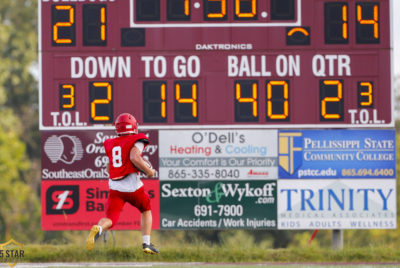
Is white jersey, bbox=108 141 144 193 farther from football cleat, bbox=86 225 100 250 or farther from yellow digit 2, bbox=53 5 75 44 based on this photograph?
yellow digit 2, bbox=53 5 75 44

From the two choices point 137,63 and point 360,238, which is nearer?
point 137,63

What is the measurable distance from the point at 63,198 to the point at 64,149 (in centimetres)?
77

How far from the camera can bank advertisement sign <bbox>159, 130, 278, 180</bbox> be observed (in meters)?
13.6

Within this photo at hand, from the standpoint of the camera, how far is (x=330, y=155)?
45.0ft

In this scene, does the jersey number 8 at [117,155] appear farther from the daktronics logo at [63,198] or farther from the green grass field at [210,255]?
the daktronics logo at [63,198]

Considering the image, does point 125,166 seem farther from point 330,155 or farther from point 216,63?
point 330,155

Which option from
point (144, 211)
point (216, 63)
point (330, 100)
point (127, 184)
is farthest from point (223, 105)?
point (127, 184)

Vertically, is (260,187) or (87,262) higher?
(260,187)

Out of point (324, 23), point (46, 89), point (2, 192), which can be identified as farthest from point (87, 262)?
point (2, 192)

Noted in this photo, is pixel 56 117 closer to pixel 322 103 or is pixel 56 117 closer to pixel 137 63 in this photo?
pixel 137 63

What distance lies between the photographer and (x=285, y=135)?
537 inches

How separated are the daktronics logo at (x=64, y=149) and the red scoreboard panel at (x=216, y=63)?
21cm

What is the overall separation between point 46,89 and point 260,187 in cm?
368

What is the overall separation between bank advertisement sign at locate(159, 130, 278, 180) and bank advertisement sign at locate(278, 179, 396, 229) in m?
0.49
